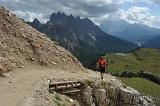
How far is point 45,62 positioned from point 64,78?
6.59m

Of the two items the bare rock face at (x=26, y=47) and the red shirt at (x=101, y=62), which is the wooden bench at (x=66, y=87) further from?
the bare rock face at (x=26, y=47)

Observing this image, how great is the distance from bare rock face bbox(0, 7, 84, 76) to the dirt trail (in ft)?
4.88

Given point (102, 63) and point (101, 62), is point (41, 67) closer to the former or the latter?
point (101, 62)

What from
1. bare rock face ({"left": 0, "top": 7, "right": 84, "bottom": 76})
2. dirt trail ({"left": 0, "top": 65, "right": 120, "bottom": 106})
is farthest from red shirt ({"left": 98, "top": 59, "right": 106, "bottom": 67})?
bare rock face ({"left": 0, "top": 7, "right": 84, "bottom": 76})

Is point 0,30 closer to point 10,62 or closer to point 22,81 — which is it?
point 10,62

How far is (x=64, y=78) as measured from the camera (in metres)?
44.1

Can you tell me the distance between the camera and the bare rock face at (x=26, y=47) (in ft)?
159

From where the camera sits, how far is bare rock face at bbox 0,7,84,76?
4831 cm

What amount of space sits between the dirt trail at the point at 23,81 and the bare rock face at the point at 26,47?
1.49 m

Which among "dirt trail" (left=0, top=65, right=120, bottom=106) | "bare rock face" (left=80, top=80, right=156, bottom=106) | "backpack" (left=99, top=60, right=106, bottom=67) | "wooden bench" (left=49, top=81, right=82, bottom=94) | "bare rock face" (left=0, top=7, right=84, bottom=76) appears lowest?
"bare rock face" (left=80, top=80, right=156, bottom=106)

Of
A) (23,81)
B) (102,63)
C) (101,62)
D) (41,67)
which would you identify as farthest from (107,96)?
(23,81)

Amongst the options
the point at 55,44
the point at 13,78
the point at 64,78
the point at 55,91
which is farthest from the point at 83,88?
the point at 55,44

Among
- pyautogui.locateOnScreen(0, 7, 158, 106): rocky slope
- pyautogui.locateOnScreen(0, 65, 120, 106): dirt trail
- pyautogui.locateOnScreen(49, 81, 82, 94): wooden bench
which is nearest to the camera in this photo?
pyautogui.locateOnScreen(0, 65, 120, 106): dirt trail

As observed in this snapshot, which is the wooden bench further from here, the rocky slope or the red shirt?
the red shirt
